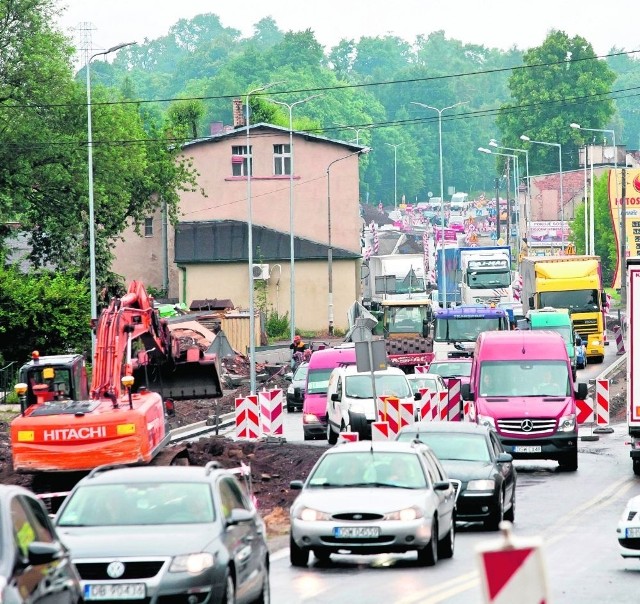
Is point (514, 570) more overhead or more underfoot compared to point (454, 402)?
more overhead

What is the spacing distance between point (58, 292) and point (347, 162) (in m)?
33.1

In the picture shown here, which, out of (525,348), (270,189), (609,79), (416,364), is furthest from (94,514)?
(609,79)

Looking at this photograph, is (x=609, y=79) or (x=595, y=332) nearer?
(x=595, y=332)

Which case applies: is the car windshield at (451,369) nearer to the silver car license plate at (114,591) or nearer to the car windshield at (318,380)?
the car windshield at (318,380)

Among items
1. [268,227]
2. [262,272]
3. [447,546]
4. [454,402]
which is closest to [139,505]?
[447,546]

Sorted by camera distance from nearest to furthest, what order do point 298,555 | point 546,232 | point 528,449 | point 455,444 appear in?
point 298,555 → point 455,444 → point 528,449 → point 546,232

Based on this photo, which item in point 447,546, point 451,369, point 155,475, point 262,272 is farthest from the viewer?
point 262,272

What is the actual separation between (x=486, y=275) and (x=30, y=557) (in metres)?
64.8

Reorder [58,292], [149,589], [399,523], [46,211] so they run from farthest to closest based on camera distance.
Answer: [46,211], [58,292], [399,523], [149,589]

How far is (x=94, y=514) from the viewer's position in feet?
47.3

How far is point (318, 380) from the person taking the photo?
4259 cm

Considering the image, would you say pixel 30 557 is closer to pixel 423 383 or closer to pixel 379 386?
pixel 379 386

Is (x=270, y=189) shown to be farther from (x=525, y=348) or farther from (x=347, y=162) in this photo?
(x=525, y=348)

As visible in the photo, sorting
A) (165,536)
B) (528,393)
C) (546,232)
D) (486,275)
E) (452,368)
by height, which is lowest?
(452,368)
